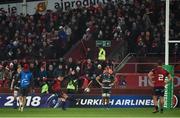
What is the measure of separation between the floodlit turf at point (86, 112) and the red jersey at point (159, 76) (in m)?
1.13

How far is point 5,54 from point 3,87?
9.85 ft

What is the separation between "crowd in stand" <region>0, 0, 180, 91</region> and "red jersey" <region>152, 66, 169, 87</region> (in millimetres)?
4666

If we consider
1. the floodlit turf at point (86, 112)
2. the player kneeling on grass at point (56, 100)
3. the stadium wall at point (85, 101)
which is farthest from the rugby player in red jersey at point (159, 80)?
the player kneeling on grass at point (56, 100)

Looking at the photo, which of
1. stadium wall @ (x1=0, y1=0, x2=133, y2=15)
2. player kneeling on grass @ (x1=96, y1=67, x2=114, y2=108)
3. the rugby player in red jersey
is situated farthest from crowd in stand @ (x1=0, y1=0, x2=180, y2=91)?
the rugby player in red jersey

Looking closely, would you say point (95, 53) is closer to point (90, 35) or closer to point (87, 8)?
point (90, 35)

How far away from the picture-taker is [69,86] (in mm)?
26750

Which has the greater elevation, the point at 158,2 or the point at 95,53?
the point at 158,2

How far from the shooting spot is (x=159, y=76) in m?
23.6

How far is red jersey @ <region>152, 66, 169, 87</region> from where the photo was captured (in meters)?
23.6

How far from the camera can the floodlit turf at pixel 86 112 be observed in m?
22.9

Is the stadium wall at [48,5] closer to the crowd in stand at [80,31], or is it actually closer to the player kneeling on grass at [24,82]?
the crowd in stand at [80,31]

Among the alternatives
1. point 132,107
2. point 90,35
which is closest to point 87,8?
point 90,35

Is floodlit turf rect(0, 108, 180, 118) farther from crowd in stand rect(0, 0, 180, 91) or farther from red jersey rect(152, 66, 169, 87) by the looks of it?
crowd in stand rect(0, 0, 180, 91)

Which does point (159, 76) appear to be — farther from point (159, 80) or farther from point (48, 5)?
point (48, 5)
